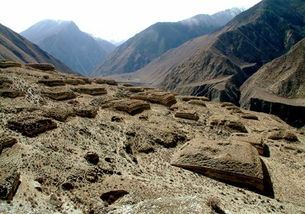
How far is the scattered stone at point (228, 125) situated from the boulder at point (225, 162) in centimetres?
688

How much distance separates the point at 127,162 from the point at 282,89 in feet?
292

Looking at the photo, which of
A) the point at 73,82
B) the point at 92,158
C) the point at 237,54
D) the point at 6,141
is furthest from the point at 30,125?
the point at 237,54

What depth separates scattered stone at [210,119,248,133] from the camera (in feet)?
78.3

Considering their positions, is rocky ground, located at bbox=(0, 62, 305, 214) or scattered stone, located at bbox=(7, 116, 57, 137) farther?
scattered stone, located at bbox=(7, 116, 57, 137)

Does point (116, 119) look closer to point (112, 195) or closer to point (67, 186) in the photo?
point (67, 186)

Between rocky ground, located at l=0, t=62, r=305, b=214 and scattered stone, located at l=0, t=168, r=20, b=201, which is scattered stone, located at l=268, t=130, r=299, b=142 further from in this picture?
scattered stone, located at l=0, t=168, r=20, b=201

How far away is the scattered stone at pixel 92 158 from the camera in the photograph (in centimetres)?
1398

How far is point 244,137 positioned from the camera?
20.6 m

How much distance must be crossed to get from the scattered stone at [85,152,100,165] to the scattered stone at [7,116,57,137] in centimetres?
311

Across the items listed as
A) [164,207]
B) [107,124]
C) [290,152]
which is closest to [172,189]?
[164,207]

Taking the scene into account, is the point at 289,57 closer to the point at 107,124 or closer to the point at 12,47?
the point at 107,124

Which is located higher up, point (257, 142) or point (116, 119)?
point (116, 119)

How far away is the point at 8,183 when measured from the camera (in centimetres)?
1045

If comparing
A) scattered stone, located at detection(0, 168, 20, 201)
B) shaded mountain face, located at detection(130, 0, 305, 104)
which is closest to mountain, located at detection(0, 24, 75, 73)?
Result: shaded mountain face, located at detection(130, 0, 305, 104)
